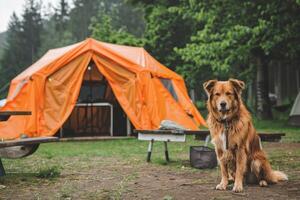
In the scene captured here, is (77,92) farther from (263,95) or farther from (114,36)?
(114,36)

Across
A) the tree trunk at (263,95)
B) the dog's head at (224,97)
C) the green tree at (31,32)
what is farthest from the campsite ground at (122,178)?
the green tree at (31,32)

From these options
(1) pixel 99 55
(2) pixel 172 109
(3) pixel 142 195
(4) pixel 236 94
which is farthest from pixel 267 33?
(3) pixel 142 195

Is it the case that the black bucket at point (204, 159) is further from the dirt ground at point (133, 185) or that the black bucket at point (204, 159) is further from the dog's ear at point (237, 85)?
the dog's ear at point (237, 85)

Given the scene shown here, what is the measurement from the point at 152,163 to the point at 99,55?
6.88 m

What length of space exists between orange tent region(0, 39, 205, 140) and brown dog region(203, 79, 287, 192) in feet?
27.7

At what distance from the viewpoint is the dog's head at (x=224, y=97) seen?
19.7 feet

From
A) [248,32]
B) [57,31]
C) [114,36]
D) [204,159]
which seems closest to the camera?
[204,159]

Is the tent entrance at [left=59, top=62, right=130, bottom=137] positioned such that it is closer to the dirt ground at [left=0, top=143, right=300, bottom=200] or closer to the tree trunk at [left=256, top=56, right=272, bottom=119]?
the tree trunk at [left=256, top=56, right=272, bottom=119]

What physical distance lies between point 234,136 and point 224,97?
0.47 metres

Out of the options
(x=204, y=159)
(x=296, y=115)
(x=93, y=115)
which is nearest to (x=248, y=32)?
(x=296, y=115)

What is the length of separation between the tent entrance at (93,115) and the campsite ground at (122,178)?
532 cm

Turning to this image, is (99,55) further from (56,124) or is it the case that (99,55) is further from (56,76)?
(56,124)

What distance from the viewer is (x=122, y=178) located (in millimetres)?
7164

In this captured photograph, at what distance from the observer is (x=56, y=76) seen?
14.8 metres
